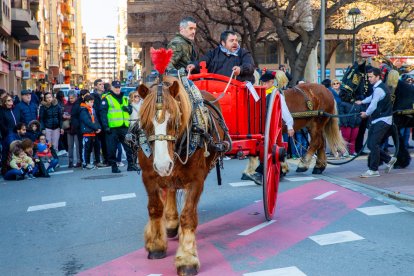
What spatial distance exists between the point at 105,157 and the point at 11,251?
31.4 ft

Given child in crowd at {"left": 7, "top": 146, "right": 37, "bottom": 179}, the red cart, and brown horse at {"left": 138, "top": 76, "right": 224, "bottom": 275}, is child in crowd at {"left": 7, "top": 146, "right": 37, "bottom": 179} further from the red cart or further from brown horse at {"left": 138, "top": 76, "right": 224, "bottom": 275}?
brown horse at {"left": 138, "top": 76, "right": 224, "bottom": 275}

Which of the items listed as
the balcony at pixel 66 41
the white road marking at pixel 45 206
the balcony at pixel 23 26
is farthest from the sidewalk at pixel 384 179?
A: the balcony at pixel 66 41

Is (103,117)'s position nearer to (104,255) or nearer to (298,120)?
(298,120)

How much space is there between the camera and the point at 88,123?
53.8ft

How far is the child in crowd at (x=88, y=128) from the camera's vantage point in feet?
53.9

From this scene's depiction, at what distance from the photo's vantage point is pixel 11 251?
7.54 m

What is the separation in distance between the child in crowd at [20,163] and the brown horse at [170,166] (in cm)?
869

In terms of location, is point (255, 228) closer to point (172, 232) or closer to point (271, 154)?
point (271, 154)

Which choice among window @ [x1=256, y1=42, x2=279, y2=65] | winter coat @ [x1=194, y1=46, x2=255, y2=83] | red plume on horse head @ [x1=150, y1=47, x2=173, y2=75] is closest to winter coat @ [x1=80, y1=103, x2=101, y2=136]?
winter coat @ [x1=194, y1=46, x2=255, y2=83]

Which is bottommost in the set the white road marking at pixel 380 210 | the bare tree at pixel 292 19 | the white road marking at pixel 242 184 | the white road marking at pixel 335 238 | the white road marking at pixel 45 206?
the white road marking at pixel 45 206

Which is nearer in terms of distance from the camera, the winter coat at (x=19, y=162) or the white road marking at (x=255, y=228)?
the white road marking at (x=255, y=228)

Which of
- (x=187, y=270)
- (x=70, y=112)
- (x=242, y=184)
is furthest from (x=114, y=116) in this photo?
(x=187, y=270)

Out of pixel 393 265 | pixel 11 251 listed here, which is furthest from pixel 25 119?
pixel 393 265

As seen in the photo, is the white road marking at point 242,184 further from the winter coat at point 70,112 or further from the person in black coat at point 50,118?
the person in black coat at point 50,118
